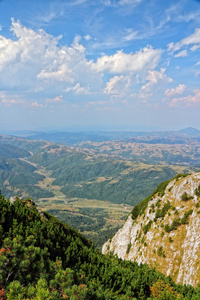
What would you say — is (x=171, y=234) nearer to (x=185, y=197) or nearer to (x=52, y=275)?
(x=185, y=197)

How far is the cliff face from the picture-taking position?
3869 cm

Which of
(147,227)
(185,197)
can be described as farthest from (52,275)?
(185,197)

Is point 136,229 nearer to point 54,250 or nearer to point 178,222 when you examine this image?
point 178,222

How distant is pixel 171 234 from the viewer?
46.1 m

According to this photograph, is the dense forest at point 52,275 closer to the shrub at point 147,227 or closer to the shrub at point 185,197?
the shrub at point 147,227

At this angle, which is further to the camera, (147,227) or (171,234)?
(147,227)

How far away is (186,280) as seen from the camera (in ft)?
115

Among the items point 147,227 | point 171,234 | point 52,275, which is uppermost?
point 52,275

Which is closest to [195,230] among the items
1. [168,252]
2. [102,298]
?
[168,252]

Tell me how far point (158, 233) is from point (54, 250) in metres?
31.8

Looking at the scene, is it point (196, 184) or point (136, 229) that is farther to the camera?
point (136, 229)

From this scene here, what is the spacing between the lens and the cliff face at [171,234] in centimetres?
3869

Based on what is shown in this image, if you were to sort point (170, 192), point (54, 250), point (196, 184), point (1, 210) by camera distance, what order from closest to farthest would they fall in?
1. point (54, 250)
2. point (1, 210)
3. point (196, 184)
4. point (170, 192)

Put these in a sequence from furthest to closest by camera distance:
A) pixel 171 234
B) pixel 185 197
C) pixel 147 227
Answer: pixel 147 227, pixel 185 197, pixel 171 234
